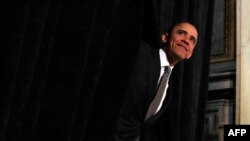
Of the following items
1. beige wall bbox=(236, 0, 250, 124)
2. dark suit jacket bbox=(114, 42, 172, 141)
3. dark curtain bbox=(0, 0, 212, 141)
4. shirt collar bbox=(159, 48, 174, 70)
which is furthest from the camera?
beige wall bbox=(236, 0, 250, 124)

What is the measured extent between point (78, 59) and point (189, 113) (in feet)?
3.07

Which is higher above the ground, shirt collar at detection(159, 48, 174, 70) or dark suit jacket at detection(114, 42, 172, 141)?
shirt collar at detection(159, 48, 174, 70)

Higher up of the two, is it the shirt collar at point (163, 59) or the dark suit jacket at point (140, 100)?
the shirt collar at point (163, 59)

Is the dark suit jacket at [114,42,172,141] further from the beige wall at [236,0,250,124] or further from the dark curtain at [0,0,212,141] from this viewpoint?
the beige wall at [236,0,250,124]

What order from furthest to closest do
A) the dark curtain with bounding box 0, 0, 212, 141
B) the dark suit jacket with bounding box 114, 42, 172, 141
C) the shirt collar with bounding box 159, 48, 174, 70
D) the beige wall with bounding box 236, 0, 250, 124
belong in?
the beige wall with bounding box 236, 0, 250, 124 → the shirt collar with bounding box 159, 48, 174, 70 → the dark suit jacket with bounding box 114, 42, 172, 141 → the dark curtain with bounding box 0, 0, 212, 141

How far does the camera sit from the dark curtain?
212cm

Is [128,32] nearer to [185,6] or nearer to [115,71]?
[115,71]

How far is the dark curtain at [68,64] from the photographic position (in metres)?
2.12

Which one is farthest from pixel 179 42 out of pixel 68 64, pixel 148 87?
pixel 68 64

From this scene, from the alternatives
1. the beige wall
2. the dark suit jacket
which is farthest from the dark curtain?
the beige wall

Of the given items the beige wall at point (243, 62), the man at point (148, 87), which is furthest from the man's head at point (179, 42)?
the beige wall at point (243, 62)

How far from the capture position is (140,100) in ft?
7.90

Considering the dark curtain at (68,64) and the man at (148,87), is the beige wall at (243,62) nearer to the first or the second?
the dark curtain at (68,64)

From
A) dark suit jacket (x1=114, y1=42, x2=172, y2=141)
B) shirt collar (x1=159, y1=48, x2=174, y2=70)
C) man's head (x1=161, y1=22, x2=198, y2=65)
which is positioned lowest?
dark suit jacket (x1=114, y1=42, x2=172, y2=141)
